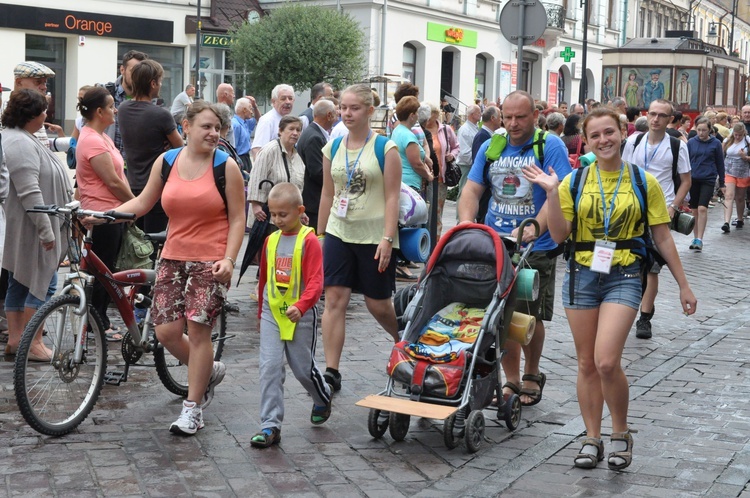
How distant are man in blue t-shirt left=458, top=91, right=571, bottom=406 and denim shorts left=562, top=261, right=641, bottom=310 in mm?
702

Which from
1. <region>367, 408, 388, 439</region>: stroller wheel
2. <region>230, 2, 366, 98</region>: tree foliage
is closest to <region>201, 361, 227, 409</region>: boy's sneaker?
<region>367, 408, 388, 439</region>: stroller wheel

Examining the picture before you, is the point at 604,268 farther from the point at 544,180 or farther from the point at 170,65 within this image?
the point at 170,65

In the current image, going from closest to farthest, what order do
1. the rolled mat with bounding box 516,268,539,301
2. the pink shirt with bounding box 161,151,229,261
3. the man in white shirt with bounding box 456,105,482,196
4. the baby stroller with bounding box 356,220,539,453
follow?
the baby stroller with bounding box 356,220,539,453
the pink shirt with bounding box 161,151,229,261
the rolled mat with bounding box 516,268,539,301
the man in white shirt with bounding box 456,105,482,196

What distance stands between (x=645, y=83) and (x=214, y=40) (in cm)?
1448

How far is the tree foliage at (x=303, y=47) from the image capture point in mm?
35031

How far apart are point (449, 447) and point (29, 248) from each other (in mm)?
3277

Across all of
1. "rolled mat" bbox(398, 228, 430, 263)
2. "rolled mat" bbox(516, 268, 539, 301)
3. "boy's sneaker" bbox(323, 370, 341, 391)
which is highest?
"rolled mat" bbox(398, 228, 430, 263)

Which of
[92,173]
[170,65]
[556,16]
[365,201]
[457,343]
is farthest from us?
[556,16]

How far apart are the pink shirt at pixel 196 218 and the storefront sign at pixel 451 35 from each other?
1432 inches

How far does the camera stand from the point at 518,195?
6.49 metres

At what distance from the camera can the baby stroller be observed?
18.9 feet

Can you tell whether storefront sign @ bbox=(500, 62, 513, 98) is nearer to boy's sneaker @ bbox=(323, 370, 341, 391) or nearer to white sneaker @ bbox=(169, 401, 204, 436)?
boy's sneaker @ bbox=(323, 370, 341, 391)

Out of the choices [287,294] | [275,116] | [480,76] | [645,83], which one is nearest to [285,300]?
[287,294]

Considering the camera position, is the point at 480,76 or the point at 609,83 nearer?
the point at 609,83
